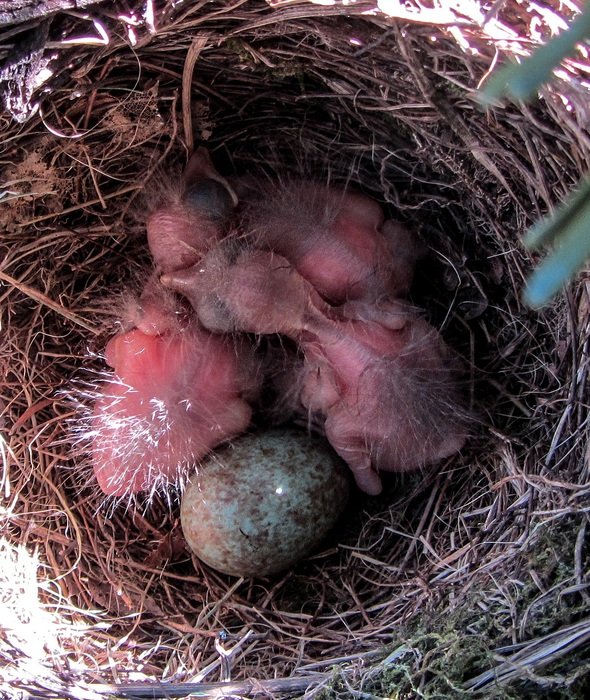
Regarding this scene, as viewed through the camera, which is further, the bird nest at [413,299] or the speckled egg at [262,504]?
the speckled egg at [262,504]

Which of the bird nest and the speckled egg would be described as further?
the speckled egg

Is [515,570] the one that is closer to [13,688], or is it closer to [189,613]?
[189,613]

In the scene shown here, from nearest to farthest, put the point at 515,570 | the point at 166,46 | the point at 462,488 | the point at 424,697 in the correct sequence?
the point at 424,697 → the point at 515,570 → the point at 166,46 → the point at 462,488

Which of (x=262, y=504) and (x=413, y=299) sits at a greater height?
(x=413, y=299)

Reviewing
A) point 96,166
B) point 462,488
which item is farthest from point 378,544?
point 96,166
